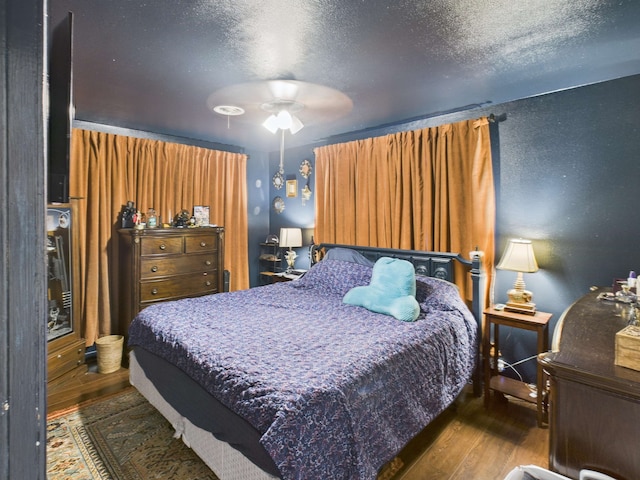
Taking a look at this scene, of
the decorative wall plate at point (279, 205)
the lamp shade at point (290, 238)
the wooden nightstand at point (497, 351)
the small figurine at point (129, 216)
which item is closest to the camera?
the wooden nightstand at point (497, 351)

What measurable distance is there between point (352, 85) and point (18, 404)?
2.56 m

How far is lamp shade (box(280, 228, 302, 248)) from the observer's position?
441 cm

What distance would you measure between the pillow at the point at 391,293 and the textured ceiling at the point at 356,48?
4.59ft

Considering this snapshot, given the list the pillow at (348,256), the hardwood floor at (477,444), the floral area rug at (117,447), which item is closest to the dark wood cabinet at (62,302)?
the floral area rug at (117,447)

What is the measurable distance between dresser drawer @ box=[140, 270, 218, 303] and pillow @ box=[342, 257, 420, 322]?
6.40ft

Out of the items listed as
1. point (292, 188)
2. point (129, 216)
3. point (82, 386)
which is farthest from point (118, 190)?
point (292, 188)

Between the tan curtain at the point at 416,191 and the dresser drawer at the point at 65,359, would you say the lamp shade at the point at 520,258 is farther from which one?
the dresser drawer at the point at 65,359

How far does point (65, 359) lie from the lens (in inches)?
118

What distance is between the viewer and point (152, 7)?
159 cm

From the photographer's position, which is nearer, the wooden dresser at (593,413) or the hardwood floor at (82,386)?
the wooden dresser at (593,413)

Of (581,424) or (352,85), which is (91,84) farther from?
(581,424)

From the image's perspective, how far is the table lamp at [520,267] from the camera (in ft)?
8.33

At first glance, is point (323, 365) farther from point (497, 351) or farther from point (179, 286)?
point (179, 286)

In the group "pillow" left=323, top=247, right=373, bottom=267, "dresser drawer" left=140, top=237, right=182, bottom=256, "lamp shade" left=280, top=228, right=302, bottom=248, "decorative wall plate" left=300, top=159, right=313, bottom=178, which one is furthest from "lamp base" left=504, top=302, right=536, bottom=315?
"dresser drawer" left=140, top=237, right=182, bottom=256
